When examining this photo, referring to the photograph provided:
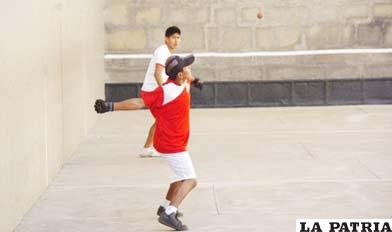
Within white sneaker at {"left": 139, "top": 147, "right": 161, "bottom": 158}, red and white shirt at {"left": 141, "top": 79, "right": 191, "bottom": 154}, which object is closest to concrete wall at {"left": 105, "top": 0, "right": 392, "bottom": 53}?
white sneaker at {"left": 139, "top": 147, "right": 161, "bottom": 158}

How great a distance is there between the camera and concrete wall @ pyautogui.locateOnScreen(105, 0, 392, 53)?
55.0 feet

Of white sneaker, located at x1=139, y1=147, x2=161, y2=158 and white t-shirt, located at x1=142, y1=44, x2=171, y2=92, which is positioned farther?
white sneaker, located at x1=139, y1=147, x2=161, y2=158

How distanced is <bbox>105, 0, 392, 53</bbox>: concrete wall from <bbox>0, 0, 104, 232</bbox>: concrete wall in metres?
3.36

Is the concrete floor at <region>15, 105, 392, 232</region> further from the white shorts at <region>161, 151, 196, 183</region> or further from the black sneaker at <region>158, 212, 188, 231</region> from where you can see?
the white shorts at <region>161, 151, 196, 183</region>

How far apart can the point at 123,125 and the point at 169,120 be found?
7.40 metres

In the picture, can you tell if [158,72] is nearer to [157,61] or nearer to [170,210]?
[157,61]

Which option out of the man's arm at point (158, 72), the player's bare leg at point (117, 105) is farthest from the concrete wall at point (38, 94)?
the man's arm at point (158, 72)

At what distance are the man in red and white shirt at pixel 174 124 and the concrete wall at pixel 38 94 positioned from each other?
121cm

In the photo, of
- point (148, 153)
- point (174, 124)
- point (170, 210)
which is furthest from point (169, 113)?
point (148, 153)

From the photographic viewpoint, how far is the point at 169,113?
7.52 meters

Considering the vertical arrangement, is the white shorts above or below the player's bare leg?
below

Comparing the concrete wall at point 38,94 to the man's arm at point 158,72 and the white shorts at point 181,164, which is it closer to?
the man's arm at point 158,72

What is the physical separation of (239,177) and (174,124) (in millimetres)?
2737

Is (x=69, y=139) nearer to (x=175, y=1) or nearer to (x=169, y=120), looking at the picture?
(x=169, y=120)
